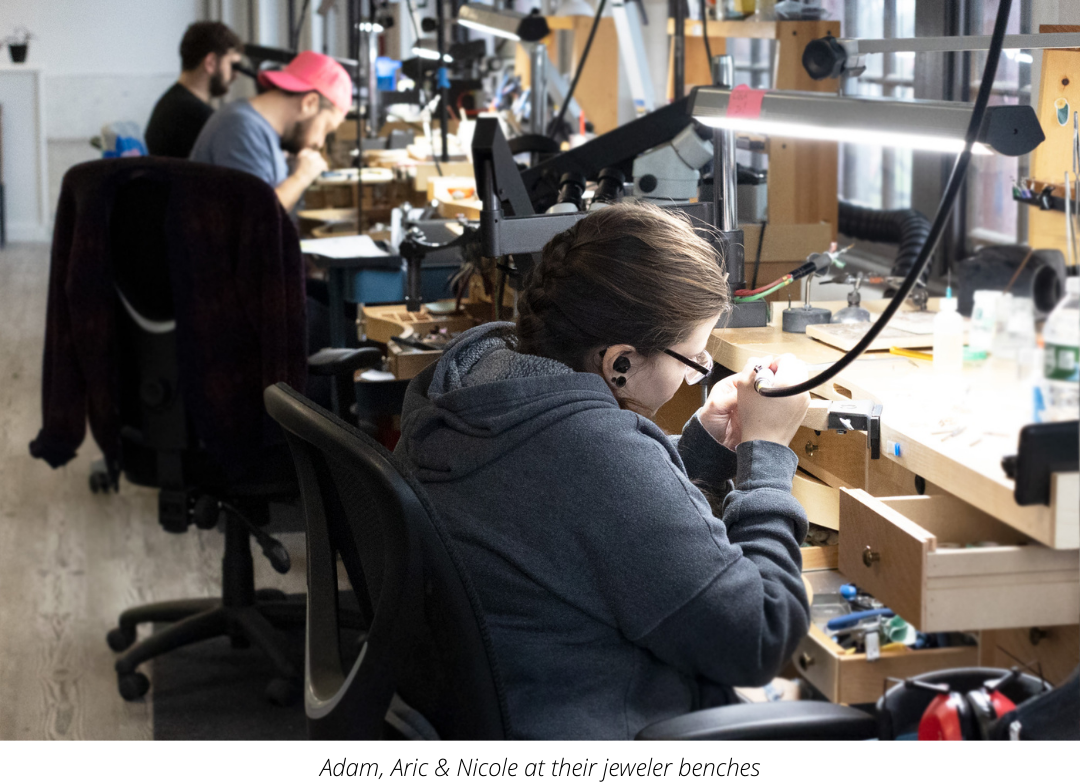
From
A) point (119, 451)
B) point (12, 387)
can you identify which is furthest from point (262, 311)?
point (12, 387)

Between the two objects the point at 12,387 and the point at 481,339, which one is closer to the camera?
the point at 481,339

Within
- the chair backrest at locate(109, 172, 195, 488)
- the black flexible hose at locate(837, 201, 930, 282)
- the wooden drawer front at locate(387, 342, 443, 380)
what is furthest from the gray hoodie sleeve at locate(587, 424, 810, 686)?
the black flexible hose at locate(837, 201, 930, 282)

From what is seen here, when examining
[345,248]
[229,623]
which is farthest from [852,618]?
[345,248]

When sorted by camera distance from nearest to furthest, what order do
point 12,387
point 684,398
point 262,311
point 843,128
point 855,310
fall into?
1. point 843,128
2. point 684,398
3. point 855,310
4. point 262,311
5. point 12,387

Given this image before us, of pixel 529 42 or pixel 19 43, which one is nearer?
pixel 19 43

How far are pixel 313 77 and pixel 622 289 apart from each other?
8.39ft

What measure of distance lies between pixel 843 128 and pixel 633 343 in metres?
0.36

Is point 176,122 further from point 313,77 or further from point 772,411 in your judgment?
point 772,411

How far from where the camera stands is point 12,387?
4.90 meters

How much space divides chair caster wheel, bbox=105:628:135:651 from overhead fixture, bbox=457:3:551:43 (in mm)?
1848

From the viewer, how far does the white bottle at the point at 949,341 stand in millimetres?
1316

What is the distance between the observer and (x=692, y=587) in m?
1.05
